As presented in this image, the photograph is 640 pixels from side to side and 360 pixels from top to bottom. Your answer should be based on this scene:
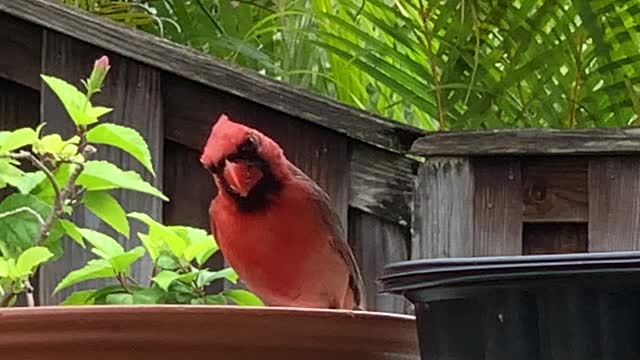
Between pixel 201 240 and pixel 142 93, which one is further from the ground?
pixel 142 93

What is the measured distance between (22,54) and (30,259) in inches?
30.0

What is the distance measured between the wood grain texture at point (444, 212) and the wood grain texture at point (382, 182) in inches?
→ 0.7

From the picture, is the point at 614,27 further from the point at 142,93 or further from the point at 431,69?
the point at 142,93

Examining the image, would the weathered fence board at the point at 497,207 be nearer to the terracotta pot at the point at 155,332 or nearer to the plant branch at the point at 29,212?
the plant branch at the point at 29,212

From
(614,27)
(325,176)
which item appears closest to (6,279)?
(325,176)

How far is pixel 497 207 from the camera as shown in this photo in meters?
1.37

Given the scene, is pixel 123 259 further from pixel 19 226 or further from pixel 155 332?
pixel 155 332

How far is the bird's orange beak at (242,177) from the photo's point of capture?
0.91 metres

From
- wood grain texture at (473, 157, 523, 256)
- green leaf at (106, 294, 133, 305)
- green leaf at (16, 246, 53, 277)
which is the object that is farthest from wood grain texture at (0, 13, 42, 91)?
green leaf at (16, 246, 53, 277)

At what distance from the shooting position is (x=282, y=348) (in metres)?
0.64

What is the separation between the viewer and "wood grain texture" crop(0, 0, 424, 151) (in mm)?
1392

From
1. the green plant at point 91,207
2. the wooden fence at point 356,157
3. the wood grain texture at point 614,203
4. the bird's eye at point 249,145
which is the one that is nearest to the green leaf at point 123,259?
the green plant at point 91,207

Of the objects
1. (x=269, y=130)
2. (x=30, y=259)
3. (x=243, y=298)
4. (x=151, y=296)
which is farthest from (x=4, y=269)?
(x=269, y=130)

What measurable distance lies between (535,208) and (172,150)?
415 mm
